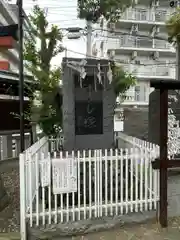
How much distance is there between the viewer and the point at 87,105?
5.95m

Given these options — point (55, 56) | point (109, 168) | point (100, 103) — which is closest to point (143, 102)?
point (55, 56)

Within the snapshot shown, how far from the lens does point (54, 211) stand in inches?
156

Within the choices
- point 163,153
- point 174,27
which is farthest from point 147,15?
point 163,153

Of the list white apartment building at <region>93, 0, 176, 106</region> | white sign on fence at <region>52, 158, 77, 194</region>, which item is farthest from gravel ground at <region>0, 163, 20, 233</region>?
white apartment building at <region>93, 0, 176, 106</region>

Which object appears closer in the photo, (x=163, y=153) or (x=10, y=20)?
(x=163, y=153)

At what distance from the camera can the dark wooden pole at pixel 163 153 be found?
4152 millimetres

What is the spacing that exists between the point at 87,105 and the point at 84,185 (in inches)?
90.9

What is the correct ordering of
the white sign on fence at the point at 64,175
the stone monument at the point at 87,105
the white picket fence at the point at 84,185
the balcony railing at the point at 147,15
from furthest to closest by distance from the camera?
the balcony railing at the point at 147,15 → the stone monument at the point at 87,105 → the white sign on fence at the point at 64,175 → the white picket fence at the point at 84,185

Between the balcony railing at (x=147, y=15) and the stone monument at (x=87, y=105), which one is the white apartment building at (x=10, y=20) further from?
the balcony railing at (x=147, y=15)

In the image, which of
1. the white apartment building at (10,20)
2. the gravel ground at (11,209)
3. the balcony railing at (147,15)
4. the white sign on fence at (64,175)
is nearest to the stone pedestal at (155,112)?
the white sign on fence at (64,175)

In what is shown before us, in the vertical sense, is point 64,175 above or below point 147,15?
below

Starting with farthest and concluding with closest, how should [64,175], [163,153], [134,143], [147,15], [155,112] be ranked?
[147,15] → [155,112] → [134,143] → [163,153] → [64,175]

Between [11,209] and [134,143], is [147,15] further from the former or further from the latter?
[11,209]

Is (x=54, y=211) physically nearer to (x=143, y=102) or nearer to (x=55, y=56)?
(x=55, y=56)
